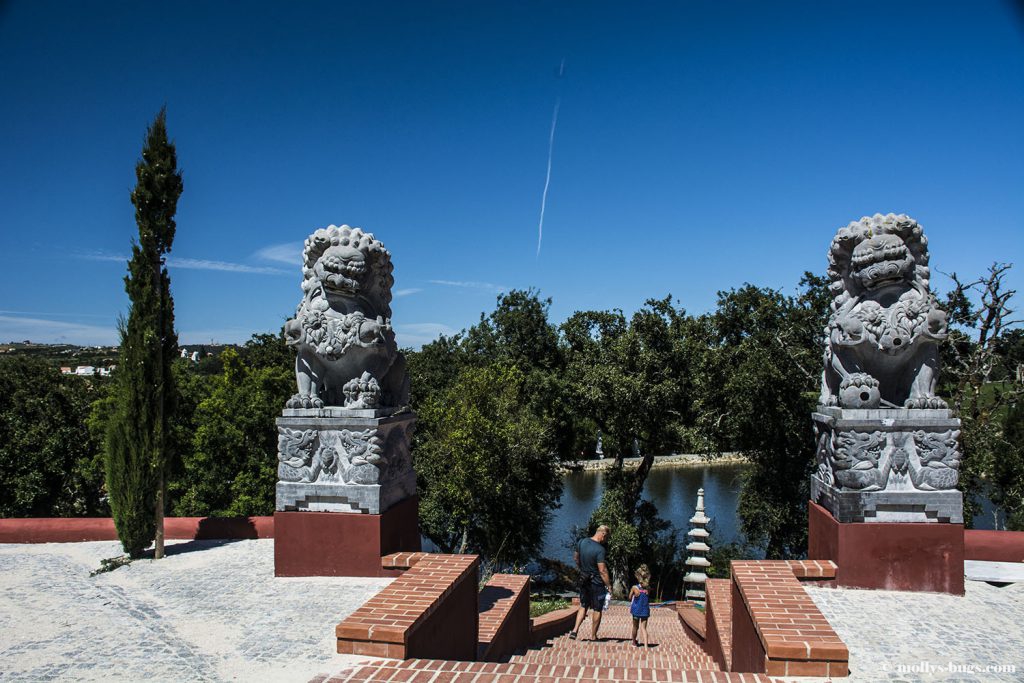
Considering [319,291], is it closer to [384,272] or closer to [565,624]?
[384,272]

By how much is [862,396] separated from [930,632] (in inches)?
68.1

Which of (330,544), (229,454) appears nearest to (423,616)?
(330,544)

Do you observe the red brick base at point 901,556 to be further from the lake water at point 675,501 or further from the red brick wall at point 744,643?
the lake water at point 675,501

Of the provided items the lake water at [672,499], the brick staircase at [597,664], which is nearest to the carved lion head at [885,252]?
the brick staircase at [597,664]

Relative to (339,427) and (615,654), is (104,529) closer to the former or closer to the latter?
(339,427)

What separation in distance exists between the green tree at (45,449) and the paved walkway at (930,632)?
1203 cm

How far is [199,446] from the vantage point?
12906 mm

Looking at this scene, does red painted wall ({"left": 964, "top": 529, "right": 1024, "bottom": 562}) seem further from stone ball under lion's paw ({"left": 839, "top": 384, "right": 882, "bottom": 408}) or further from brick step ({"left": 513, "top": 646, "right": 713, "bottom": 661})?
brick step ({"left": 513, "top": 646, "right": 713, "bottom": 661})

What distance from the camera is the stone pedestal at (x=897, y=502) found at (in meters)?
4.95

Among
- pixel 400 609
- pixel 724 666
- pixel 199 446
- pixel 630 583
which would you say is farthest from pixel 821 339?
pixel 199 446

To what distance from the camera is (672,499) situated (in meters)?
23.1

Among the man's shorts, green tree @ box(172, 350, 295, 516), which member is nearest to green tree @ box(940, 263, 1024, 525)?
the man's shorts

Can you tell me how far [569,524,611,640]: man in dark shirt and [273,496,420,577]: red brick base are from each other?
1854 mm

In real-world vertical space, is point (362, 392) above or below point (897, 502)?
above
